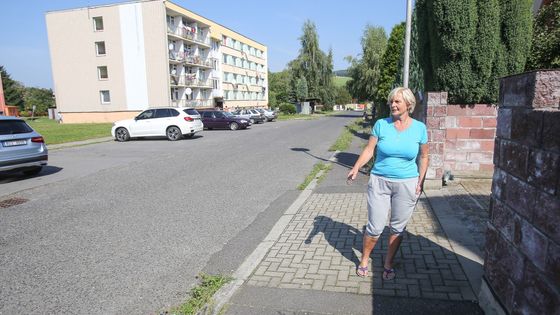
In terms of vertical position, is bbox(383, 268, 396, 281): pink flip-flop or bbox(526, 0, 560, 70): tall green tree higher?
bbox(526, 0, 560, 70): tall green tree

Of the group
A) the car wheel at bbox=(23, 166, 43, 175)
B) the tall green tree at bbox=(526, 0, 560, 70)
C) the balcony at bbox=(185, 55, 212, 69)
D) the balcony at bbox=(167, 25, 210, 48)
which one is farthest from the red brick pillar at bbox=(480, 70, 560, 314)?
the balcony at bbox=(185, 55, 212, 69)

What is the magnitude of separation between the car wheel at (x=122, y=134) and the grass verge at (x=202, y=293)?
17440 mm

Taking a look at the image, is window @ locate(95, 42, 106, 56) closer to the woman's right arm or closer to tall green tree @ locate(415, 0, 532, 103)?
tall green tree @ locate(415, 0, 532, 103)

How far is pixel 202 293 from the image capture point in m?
3.37

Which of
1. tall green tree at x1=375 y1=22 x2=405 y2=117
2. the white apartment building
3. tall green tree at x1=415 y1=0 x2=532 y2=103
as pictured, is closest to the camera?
tall green tree at x1=415 y1=0 x2=532 y2=103

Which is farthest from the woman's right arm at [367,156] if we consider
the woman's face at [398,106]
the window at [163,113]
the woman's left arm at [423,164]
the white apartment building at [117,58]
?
the white apartment building at [117,58]

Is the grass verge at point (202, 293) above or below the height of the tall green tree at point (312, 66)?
below

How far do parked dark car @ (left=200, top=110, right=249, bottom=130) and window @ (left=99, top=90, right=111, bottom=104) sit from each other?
1827cm

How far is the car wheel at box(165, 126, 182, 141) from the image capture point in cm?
1912

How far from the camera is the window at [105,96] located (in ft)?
133

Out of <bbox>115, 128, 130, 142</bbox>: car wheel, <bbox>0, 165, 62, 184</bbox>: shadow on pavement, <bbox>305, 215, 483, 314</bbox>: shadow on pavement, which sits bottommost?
<bbox>0, 165, 62, 184</bbox>: shadow on pavement

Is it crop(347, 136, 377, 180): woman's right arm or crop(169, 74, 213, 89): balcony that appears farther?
crop(169, 74, 213, 89): balcony

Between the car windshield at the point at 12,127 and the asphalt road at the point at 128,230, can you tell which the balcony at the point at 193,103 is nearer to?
the car windshield at the point at 12,127

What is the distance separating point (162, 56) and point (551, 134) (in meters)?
41.2
